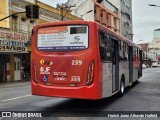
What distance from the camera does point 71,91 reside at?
9820 mm

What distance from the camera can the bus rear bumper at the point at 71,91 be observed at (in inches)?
380

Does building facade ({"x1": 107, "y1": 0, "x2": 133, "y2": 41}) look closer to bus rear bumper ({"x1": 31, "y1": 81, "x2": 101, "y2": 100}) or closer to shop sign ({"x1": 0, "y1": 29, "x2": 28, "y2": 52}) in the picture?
shop sign ({"x1": 0, "y1": 29, "x2": 28, "y2": 52})

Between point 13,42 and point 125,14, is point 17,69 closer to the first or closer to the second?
point 13,42

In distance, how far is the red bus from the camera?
9758 mm

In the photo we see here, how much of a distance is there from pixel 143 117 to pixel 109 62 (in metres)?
2.71

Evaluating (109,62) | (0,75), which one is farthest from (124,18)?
(109,62)

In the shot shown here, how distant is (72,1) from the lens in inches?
3095

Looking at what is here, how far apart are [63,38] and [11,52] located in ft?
64.6

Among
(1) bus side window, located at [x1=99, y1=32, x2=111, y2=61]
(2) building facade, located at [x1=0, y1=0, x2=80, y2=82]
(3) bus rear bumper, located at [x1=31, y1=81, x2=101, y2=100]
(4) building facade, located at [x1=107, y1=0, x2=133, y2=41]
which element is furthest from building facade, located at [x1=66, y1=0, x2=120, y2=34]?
A: (3) bus rear bumper, located at [x1=31, y1=81, x2=101, y2=100]

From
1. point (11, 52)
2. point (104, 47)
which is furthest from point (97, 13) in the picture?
point (104, 47)

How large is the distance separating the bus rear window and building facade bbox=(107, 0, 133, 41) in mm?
67259

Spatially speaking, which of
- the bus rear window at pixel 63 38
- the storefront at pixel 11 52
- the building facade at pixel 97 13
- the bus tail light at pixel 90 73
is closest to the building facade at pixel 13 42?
the storefront at pixel 11 52

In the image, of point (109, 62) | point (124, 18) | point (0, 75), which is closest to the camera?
point (109, 62)

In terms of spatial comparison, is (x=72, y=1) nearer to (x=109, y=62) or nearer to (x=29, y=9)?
(x=29, y=9)
